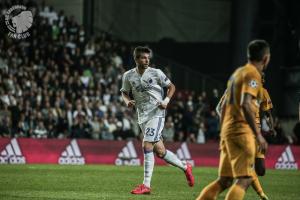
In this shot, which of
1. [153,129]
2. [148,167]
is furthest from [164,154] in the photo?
[148,167]

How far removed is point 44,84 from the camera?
992 inches

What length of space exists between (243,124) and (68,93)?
17.6m

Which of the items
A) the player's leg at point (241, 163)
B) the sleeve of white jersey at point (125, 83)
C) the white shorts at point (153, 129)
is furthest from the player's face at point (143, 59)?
the player's leg at point (241, 163)

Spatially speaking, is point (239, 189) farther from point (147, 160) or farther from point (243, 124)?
point (147, 160)

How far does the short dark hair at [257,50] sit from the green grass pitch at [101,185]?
14.6ft

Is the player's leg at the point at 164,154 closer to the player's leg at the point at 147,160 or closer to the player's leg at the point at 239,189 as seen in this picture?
the player's leg at the point at 147,160

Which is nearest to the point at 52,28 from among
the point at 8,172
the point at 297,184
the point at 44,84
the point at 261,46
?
the point at 44,84

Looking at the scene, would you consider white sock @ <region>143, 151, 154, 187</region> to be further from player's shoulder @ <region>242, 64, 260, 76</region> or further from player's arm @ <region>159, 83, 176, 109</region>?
player's shoulder @ <region>242, 64, 260, 76</region>

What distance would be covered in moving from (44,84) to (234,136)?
17488 mm

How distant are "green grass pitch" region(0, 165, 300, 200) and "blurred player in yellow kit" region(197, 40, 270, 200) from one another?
3998mm

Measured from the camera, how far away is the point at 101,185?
14.8m

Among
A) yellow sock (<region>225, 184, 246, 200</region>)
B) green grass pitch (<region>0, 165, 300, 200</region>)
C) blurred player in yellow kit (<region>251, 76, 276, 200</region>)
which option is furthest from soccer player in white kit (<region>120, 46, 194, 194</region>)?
yellow sock (<region>225, 184, 246, 200</region>)

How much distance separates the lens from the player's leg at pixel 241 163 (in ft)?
26.8

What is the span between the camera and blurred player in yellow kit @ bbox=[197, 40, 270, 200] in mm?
8148
